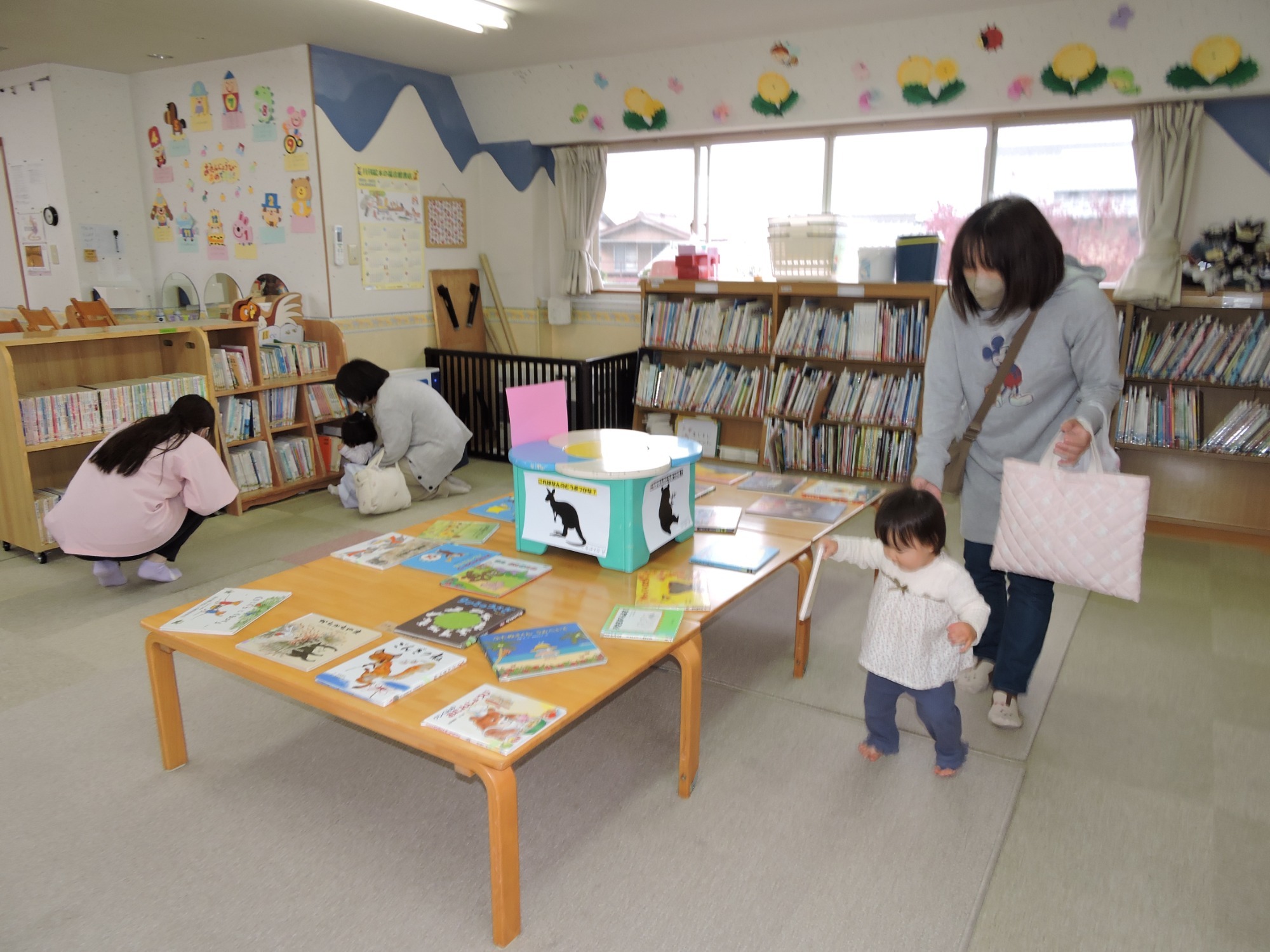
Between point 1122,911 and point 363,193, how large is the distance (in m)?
5.08

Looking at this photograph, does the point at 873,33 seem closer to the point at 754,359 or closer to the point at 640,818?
the point at 754,359

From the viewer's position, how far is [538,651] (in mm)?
1820

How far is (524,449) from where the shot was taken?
2430mm

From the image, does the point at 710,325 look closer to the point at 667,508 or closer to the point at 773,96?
the point at 773,96

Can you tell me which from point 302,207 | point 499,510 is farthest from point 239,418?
point 499,510

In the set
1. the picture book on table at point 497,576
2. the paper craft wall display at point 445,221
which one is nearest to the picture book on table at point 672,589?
the picture book on table at point 497,576

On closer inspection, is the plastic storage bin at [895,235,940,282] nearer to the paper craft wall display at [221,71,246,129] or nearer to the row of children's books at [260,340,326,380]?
the row of children's books at [260,340,326,380]

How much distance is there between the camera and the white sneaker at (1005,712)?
2348 millimetres

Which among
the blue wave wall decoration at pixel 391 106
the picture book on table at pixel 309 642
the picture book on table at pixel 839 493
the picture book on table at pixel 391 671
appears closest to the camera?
the picture book on table at pixel 391 671

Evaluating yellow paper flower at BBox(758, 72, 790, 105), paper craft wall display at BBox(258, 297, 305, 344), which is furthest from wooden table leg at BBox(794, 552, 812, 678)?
paper craft wall display at BBox(258, 297, 305, 344)

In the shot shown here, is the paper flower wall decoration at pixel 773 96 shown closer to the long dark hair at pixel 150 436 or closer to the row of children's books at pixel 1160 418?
the row of children's books at pixel 1160 418

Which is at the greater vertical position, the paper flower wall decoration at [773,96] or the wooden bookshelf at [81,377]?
the paper flower wall decoration at [773,96]

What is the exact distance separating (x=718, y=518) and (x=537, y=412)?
67 centimetres

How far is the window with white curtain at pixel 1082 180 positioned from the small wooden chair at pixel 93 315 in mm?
4662
